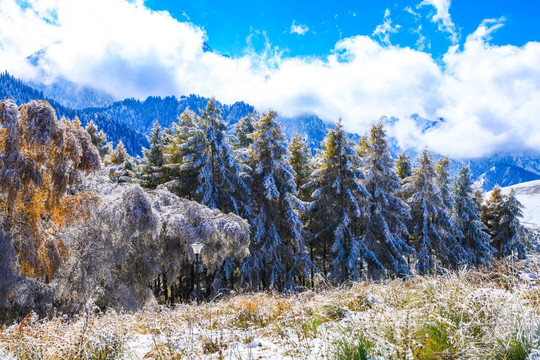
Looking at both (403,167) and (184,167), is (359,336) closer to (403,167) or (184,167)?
(184,167)

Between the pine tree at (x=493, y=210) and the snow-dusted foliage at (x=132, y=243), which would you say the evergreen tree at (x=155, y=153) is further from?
the pine tree at (x=493, y=210)

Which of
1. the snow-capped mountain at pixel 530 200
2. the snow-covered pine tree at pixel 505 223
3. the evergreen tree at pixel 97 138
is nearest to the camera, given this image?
the snow-covered pine tree at pixel 505 223

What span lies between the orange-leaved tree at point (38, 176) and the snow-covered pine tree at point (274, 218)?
9.24 metres

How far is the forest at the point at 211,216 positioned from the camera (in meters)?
7.53

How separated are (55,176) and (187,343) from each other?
251 inches

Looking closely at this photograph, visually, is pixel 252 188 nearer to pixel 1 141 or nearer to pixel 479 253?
pixel 1 141

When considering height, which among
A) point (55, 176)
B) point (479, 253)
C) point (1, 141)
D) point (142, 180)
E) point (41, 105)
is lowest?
point (479, 253)

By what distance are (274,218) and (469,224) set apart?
17.7m

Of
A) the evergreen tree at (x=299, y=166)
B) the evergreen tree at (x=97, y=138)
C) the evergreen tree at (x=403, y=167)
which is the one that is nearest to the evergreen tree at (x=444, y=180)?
the evergreen tree at (x=403, y=167)

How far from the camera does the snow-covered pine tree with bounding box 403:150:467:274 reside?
21453mm

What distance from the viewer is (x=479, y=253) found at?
25531 millimetres

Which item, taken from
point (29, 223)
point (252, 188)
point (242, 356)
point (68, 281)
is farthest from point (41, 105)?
point (252, 188)

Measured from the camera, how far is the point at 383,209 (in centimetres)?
1977

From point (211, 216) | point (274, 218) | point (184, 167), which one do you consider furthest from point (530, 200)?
point (211, 216)
